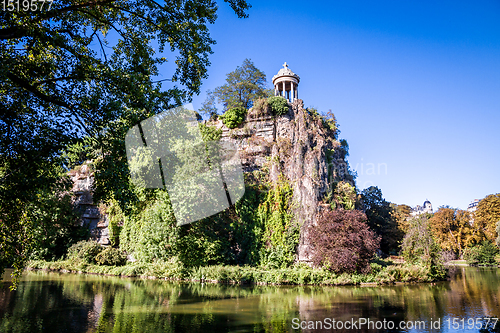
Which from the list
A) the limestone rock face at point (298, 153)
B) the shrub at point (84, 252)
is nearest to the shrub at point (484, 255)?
the limestone rock face at point (298, 153)

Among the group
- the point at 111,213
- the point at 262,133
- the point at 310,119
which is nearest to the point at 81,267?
the point at 111,213

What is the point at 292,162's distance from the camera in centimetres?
2205

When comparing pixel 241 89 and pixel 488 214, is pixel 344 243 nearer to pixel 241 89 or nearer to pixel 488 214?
pixel 241 89

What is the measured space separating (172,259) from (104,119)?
606 inches

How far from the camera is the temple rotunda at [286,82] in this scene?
28484mm

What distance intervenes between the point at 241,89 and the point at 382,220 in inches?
728

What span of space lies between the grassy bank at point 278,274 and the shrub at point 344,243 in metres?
0.53

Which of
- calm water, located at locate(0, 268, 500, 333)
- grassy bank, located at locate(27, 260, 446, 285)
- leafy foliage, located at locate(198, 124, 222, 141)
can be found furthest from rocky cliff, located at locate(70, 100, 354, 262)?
calm water, located at locate(0, 268, 500, 333)

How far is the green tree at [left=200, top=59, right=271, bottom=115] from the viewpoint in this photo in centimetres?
2906

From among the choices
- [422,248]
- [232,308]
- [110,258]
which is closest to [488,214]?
[422,248]

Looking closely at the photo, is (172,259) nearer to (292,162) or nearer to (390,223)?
(292,162)

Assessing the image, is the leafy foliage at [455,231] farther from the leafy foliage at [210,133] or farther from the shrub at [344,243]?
the leafy foliage at [210,133]

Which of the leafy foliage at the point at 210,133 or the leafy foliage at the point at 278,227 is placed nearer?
the leafy foliage at the point at 278,227

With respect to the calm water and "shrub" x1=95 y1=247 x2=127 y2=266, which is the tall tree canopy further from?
"shrub" x1=95 y1=247 x2=127 y2=266
